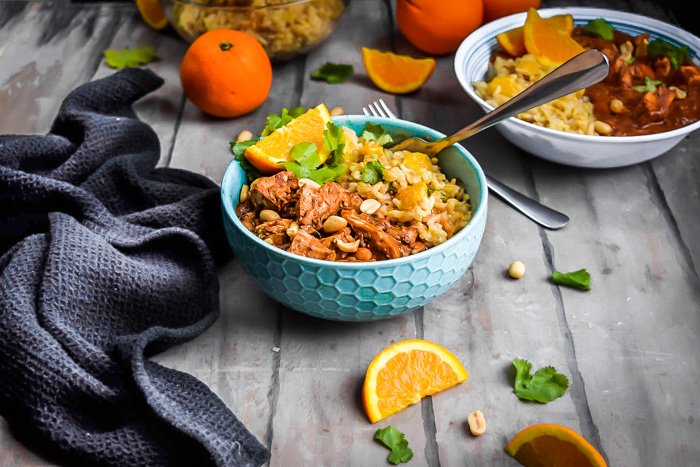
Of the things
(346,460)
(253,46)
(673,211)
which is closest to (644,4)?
(673,211)

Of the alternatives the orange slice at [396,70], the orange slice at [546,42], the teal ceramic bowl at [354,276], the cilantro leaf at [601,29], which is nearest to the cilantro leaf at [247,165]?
the teal ceramic bowl at [354,276]

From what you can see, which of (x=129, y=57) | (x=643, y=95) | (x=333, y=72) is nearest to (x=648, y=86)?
(x=643, y=95)

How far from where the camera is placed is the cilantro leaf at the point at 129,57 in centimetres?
255

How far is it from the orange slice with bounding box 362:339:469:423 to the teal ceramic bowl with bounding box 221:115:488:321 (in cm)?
9

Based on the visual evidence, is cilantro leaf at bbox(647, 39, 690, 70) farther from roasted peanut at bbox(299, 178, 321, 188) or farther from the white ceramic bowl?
roasted peanut at bbox(299, 178, 321, 188)

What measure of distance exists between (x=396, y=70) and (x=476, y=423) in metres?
1.32

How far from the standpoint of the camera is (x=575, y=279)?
1.72m

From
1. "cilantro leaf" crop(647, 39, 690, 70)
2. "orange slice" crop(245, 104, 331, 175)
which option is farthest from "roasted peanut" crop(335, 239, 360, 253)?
"cilantro leaf" crop(647, 39, 690, 70)

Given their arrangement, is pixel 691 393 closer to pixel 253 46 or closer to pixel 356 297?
pixel 356 297

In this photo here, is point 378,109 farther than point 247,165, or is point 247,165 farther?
point 378,109

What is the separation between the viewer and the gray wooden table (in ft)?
4.64

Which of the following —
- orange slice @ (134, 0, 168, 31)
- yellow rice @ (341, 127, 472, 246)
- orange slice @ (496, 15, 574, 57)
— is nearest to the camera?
yellow rice @ (341, 127, 472, 246)

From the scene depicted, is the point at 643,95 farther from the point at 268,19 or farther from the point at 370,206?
the point at 268,19

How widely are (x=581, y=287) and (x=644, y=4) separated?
1.61 metres
